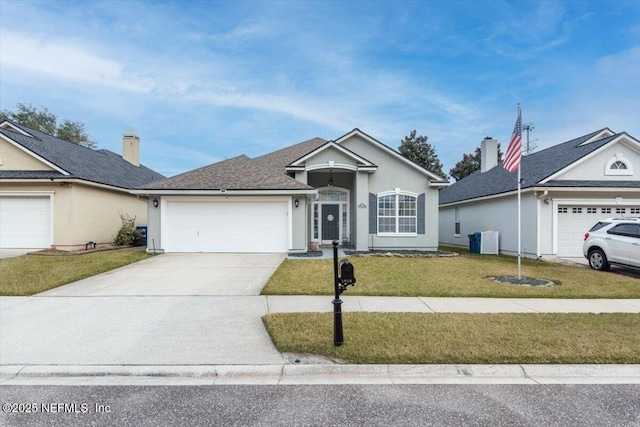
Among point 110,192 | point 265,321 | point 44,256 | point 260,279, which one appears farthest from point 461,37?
point 44,256

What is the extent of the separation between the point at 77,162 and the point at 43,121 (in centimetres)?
2751

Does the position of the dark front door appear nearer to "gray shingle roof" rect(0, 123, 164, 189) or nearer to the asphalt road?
"gray shingle roof" rect(0, 123, 164, 189)

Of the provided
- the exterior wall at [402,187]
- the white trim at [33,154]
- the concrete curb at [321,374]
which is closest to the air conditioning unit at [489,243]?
the exterior wall at [402,187]

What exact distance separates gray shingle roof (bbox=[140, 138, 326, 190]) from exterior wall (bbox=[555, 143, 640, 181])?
1146 centimetres

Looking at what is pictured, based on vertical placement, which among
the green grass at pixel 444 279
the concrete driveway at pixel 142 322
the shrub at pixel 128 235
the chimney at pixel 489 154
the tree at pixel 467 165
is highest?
the tree at pixel 467 165

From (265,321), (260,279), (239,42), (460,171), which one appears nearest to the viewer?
(265,321)

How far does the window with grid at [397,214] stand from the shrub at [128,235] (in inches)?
497

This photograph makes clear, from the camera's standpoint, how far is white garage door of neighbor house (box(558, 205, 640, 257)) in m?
14.2

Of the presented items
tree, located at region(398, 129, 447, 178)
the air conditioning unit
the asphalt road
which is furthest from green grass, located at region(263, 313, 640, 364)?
tree, located at region(398, 129, 447, 178)

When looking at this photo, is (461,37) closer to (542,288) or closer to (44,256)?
(542,288)

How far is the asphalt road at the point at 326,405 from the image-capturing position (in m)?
3.05

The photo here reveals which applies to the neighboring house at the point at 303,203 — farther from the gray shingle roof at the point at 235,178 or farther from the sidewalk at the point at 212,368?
the sidewalk at the point at 212,368

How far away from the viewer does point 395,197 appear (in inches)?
626

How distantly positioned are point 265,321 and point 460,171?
1690 inches
